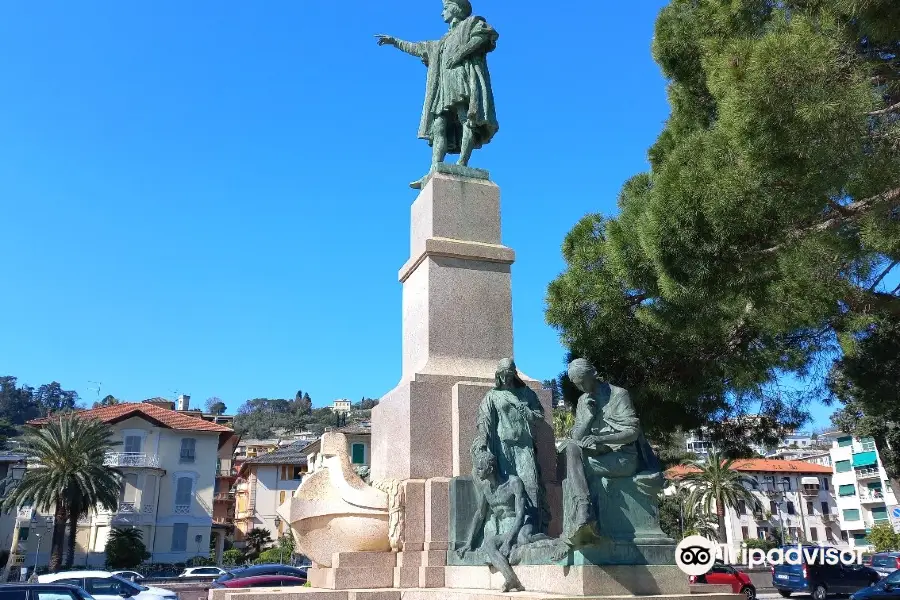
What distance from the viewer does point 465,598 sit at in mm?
6340

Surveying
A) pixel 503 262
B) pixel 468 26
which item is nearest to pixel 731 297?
pixel 503 262

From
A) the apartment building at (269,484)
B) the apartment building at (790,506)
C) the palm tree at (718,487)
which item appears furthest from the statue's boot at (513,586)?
the apartment building at (790,506)

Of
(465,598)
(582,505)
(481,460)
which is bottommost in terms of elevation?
(465,598)

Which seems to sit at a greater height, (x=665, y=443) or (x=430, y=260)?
(x=430, y=260)

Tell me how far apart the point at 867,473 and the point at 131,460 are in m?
58.2

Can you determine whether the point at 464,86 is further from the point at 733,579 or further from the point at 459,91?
the point at 733,579

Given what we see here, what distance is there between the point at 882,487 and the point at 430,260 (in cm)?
6703

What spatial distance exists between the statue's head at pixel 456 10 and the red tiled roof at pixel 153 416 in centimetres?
4477

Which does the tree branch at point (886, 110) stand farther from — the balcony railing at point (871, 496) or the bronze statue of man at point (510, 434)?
the balcony railing at point (871, 496)

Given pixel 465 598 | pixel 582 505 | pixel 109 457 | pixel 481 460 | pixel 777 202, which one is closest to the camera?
pixel 582 505

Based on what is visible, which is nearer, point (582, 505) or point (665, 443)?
point (582, 505)

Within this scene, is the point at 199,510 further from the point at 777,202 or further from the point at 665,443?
Answer: the point at 777,202

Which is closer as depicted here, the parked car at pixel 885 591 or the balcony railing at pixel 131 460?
the parked car at pixel 885 591

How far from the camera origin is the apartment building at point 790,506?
216 ft
